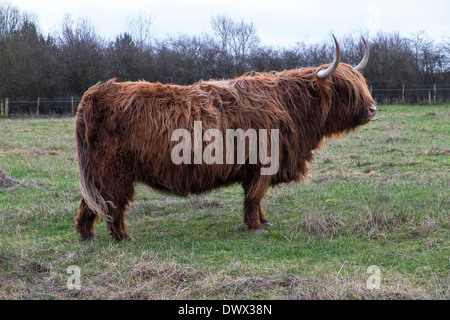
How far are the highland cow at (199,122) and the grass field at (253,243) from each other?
461 millimetres

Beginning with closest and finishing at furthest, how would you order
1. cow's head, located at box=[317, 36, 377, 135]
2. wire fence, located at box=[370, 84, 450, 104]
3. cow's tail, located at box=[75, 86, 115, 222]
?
cow's tail, located at box=[75, 86, 115, 222] < cow's head, located at box=[317, 36, 377, 135] < wire fence, located at box=[370, 84, 450, 104]

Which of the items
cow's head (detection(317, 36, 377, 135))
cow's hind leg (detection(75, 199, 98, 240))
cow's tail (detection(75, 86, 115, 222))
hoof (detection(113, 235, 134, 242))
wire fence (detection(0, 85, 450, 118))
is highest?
wire fence (detection(0, 85, 450, 118))

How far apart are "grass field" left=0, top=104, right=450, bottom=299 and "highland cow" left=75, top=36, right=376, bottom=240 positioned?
1.51 ft

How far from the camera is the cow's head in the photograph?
16.9 feet

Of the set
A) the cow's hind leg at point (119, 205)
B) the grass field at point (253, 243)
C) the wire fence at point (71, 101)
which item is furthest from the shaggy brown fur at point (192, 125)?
the wire fence at point (71, 101)

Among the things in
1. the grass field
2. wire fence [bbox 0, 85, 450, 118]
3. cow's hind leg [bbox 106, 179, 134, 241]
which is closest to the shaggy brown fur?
cow's hind leg [bbox 106, 179, 134, 241]

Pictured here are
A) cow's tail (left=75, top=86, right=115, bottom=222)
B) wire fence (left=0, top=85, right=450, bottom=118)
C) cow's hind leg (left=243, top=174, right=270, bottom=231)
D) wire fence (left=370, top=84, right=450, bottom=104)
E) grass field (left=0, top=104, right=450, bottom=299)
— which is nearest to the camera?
grass field (left=0, top=104, right=450, bottom=299)

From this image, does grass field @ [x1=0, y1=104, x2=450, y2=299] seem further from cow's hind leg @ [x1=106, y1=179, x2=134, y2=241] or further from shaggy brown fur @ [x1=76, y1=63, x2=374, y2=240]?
shaggy brown fur @ [x1=76, y1=63, x2=374, y2=240]

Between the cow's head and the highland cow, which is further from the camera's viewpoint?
the cow's head

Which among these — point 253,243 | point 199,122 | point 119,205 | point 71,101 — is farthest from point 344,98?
point 71,101

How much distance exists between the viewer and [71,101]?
76.6ft

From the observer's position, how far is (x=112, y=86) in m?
4.80

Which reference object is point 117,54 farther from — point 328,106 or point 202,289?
point 202,289

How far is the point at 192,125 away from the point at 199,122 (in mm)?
72
